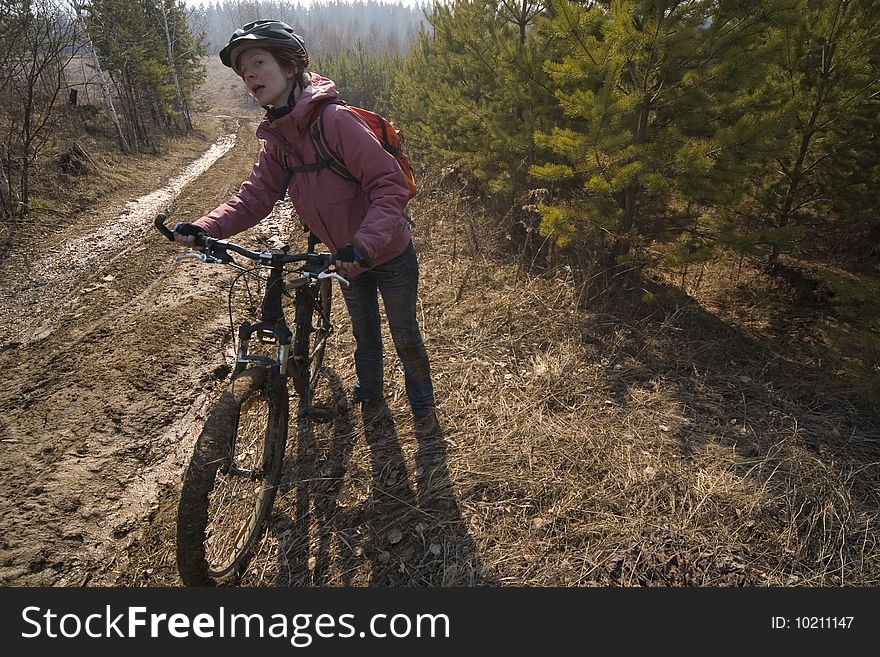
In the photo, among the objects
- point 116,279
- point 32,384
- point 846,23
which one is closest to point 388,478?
point 32,384

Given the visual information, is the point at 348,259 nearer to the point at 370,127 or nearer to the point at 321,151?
the point at 321,151

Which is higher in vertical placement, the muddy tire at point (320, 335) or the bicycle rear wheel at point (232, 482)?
the muddy tire at point (320, 335)

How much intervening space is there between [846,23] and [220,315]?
8.20 meters

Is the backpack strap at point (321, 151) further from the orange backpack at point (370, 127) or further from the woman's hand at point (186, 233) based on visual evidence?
the woman's hand at point (186, 233)

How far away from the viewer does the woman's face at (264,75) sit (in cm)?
201

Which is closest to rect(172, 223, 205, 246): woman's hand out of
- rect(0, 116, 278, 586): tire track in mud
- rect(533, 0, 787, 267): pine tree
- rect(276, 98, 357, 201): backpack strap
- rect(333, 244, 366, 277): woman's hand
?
rect(276, 98, 357, 201): backpack strap

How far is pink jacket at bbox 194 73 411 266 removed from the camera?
2088 millimetres

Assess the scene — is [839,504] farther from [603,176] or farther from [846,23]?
[846,23]

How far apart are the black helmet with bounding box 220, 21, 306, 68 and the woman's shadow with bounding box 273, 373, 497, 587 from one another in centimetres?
251

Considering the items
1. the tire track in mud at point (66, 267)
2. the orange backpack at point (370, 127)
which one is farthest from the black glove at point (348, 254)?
the tire track in mud at point (66, 267)

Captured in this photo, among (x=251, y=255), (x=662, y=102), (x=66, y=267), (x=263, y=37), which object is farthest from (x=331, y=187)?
(x=66, y=267)

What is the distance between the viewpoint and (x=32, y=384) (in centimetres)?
379

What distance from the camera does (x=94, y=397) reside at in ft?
11.9

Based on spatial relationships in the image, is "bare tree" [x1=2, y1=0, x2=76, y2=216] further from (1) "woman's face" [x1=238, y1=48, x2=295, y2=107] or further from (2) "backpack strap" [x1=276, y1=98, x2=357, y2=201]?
(2) "backpack strap" [x1=276, y1=98, x2=357, y2=201]
